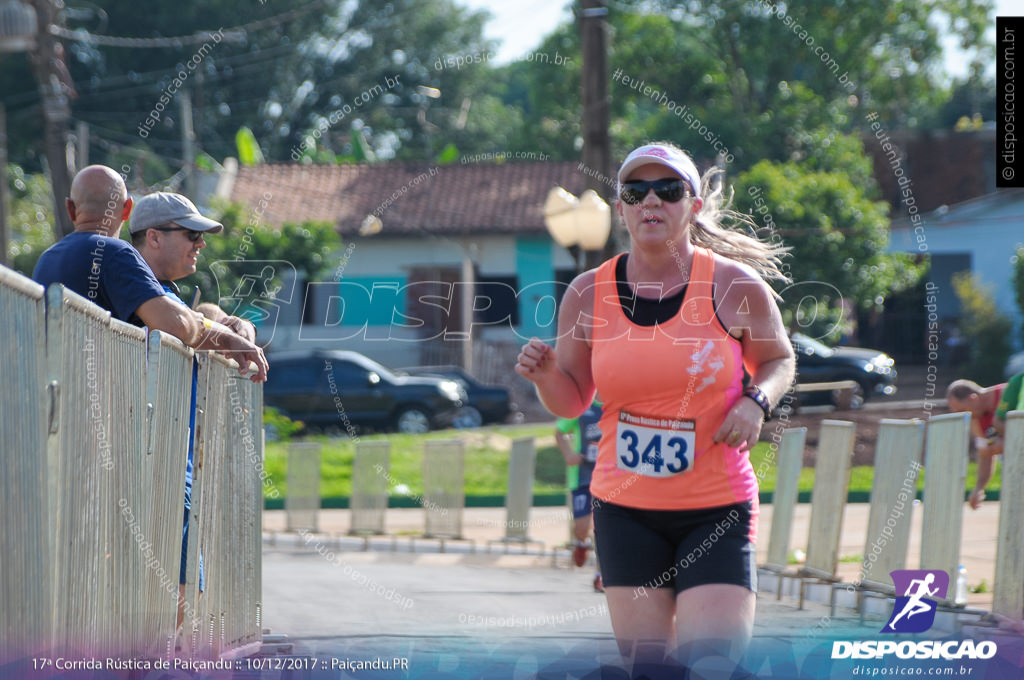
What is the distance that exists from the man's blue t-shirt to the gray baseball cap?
56cm

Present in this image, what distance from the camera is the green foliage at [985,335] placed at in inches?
1103

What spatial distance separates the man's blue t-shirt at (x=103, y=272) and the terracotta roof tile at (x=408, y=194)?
88.1 feet

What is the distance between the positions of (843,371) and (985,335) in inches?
149

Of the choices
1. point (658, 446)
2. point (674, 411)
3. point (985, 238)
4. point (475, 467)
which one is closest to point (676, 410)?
point (674, 411)

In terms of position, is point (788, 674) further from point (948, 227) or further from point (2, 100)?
point (2, 100)

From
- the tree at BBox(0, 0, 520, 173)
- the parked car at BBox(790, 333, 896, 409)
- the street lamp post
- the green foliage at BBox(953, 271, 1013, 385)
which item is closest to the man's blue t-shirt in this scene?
the street lamp post

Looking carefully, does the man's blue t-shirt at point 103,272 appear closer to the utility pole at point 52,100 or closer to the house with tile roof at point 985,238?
the utility pole at point 52,100

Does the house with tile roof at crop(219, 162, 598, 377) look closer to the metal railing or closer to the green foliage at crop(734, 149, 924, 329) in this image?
the green foliage at crop(734, 149, 924, 329)

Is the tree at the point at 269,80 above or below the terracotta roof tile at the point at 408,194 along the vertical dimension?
above

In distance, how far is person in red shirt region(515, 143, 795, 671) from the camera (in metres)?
3.77

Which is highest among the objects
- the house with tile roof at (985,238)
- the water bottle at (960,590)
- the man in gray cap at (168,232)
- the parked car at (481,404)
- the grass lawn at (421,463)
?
the house with tile roof at (985,238)

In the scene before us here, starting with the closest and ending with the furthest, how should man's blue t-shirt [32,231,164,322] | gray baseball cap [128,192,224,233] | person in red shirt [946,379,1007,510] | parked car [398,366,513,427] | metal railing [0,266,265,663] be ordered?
1. metal railing [0,266,265,663]
2. man's blue t-shirt [32,231,164,322]
3. gray baseball cap [128,192,224,233]
4. person in red shirt [946,379,1007,510]
5. parked car [398,366,513,427]

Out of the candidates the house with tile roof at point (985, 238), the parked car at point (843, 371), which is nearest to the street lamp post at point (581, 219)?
the parked car at point (843, 371)

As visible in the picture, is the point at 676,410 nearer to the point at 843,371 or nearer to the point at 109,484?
the point at 109,484
